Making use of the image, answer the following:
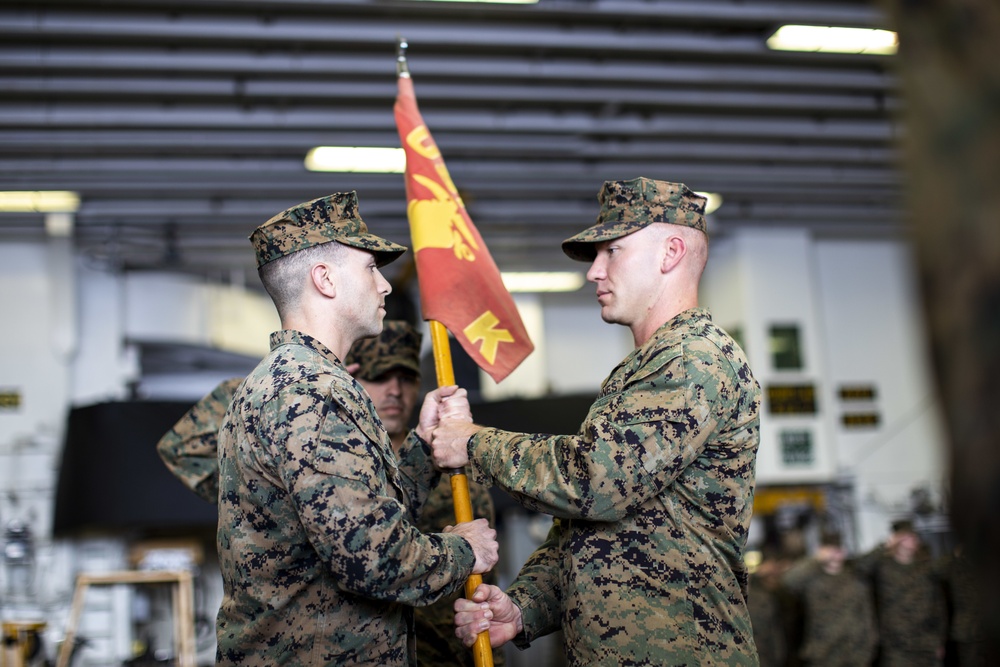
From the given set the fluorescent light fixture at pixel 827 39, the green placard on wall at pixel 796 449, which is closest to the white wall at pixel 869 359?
the green placard on wall at pixel 796 449

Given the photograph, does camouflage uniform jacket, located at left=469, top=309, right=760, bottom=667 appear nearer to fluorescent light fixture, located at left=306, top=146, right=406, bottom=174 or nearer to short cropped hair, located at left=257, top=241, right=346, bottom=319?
short cropped hair, located at left=257, top=241, right=346, bottom=319

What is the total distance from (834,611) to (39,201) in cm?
843

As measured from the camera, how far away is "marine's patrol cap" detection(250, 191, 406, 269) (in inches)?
96.3

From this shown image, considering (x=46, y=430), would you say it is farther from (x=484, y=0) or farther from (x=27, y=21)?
(x=484, y=0)

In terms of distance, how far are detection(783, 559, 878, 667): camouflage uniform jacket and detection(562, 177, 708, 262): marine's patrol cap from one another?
277 inches

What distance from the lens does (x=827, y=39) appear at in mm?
7656

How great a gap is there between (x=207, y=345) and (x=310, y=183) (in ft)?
8.34

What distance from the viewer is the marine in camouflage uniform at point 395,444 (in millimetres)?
3047

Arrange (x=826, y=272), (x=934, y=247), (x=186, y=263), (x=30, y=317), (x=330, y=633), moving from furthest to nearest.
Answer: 1. (x=826, y=272)
2. (x=186, y=263)
3. (x=30, y=317)
4. (x=330, y=633)
5. (x=934, y=247)

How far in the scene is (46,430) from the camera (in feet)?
34.2

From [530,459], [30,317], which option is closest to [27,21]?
[30,317]

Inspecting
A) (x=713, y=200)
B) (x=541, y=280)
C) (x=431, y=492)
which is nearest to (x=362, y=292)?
(x=431, y=492)

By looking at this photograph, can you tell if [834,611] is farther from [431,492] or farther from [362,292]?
[362,292]

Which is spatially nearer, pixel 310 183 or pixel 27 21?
pixel 27 21
